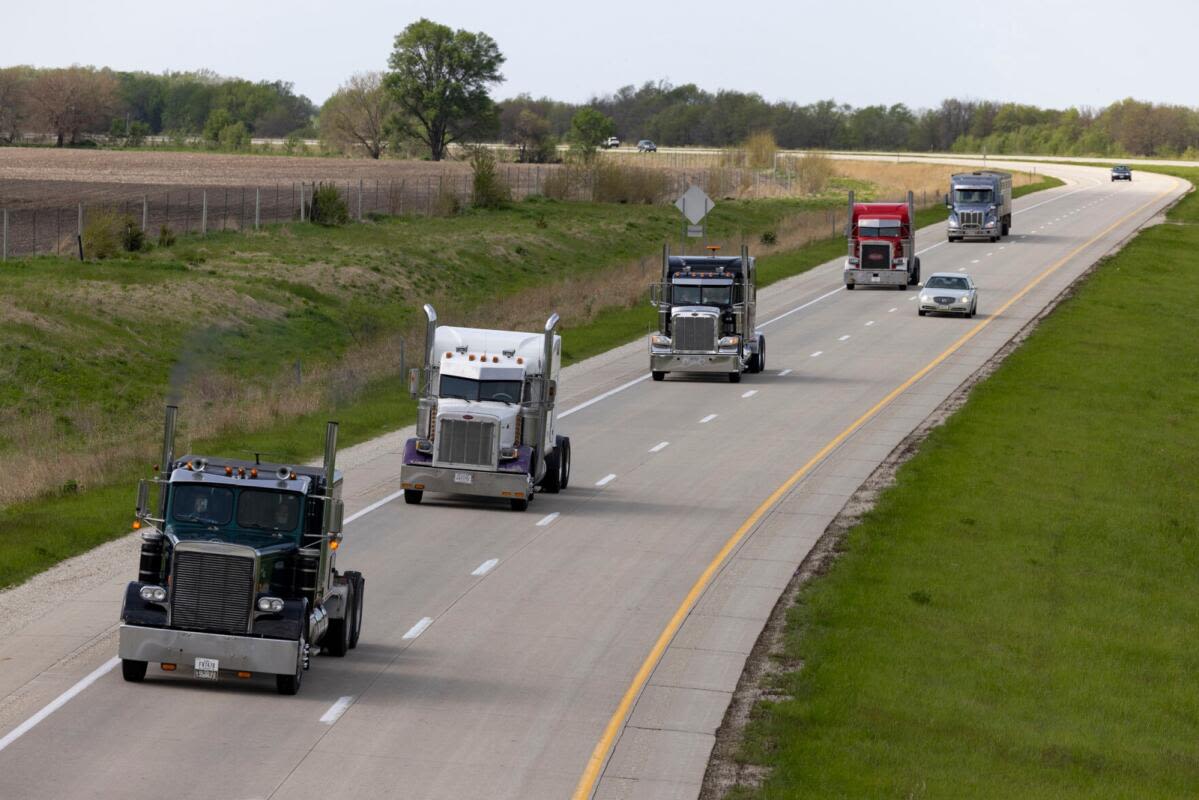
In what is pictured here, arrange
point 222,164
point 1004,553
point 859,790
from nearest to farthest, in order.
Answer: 1. point 859,790
2. point 1004,553
3. point 222,164

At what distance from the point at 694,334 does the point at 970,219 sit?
1805 inches

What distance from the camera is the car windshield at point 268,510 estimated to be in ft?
58.6

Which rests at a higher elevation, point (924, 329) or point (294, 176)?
point (294, 176)

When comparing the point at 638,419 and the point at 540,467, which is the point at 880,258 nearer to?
the point at 638,419

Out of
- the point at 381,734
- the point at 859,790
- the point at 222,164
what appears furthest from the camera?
the point at 222,164

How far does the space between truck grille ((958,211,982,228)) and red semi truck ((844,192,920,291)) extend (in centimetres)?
1812

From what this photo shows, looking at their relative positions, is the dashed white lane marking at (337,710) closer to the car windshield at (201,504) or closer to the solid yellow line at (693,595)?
the car windshield at (201,504)

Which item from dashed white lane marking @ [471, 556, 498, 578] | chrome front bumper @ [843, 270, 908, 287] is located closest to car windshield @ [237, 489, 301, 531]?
dashed white lane marking @ [471, 556, 498, 578]

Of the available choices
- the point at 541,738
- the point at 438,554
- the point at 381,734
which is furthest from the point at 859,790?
the point at 438,554

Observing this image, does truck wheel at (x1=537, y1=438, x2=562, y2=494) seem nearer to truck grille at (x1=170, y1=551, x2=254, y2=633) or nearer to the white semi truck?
the white semi truck

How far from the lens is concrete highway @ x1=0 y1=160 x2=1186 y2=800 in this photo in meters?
16.1

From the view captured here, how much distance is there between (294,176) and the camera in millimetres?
117250

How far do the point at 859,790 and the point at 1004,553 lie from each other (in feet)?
41.1

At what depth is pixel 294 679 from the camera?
1795 cm
